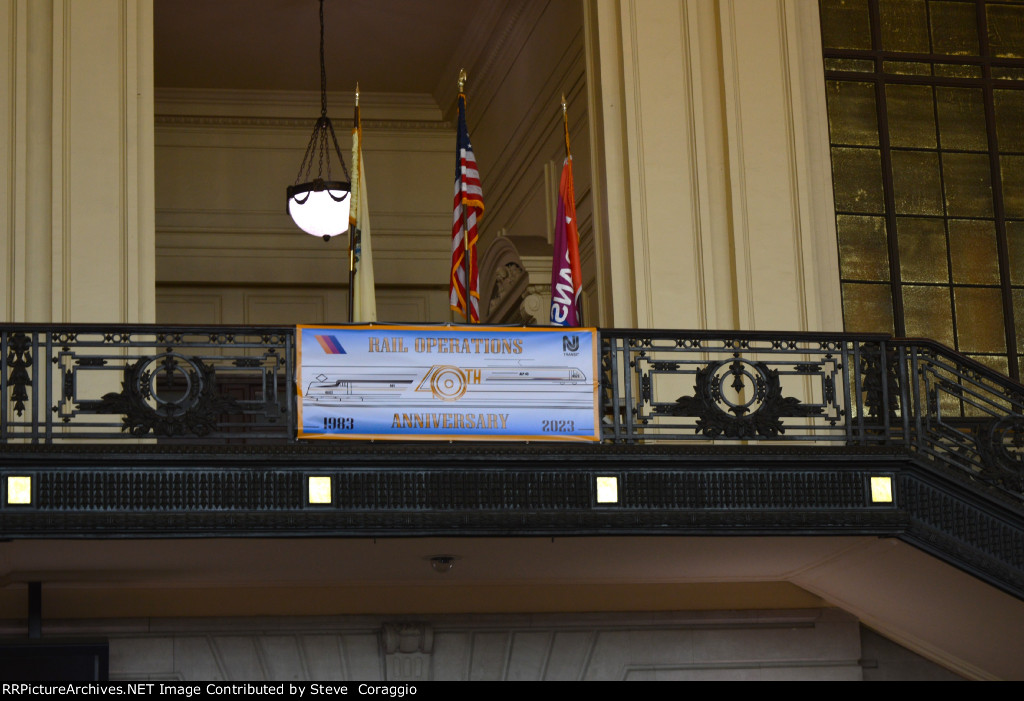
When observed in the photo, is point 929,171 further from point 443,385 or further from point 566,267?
point 443,385

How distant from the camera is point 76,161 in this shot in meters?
11.0

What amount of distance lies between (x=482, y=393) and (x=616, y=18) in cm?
401

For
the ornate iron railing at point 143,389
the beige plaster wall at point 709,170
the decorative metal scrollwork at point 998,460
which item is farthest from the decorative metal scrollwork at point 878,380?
the ornate iron railing at point 143,389

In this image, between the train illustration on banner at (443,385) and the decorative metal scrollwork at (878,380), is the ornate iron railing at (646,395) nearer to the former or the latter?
the decorative metal scrollwork at (878,380)

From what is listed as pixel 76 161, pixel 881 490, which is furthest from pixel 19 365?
pixel 881 490

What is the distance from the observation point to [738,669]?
37.9ft

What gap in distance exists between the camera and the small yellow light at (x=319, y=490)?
29.5 feet

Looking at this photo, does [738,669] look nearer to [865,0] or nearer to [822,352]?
[822,352]

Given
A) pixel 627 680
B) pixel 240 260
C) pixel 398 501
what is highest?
pixel 240 260

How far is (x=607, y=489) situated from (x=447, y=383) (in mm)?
1168

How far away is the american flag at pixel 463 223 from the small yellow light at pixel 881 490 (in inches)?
118

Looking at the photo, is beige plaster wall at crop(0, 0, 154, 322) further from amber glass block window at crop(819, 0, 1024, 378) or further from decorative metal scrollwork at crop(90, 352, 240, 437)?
amber glass block window at crop(819, 0, 1024, 378)

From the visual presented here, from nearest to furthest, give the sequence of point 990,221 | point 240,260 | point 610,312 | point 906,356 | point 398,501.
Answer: point 398,501
point 906,356
point 610,312
point 990,221
point 240,260

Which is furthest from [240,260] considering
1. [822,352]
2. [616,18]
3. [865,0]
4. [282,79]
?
[822,352]
